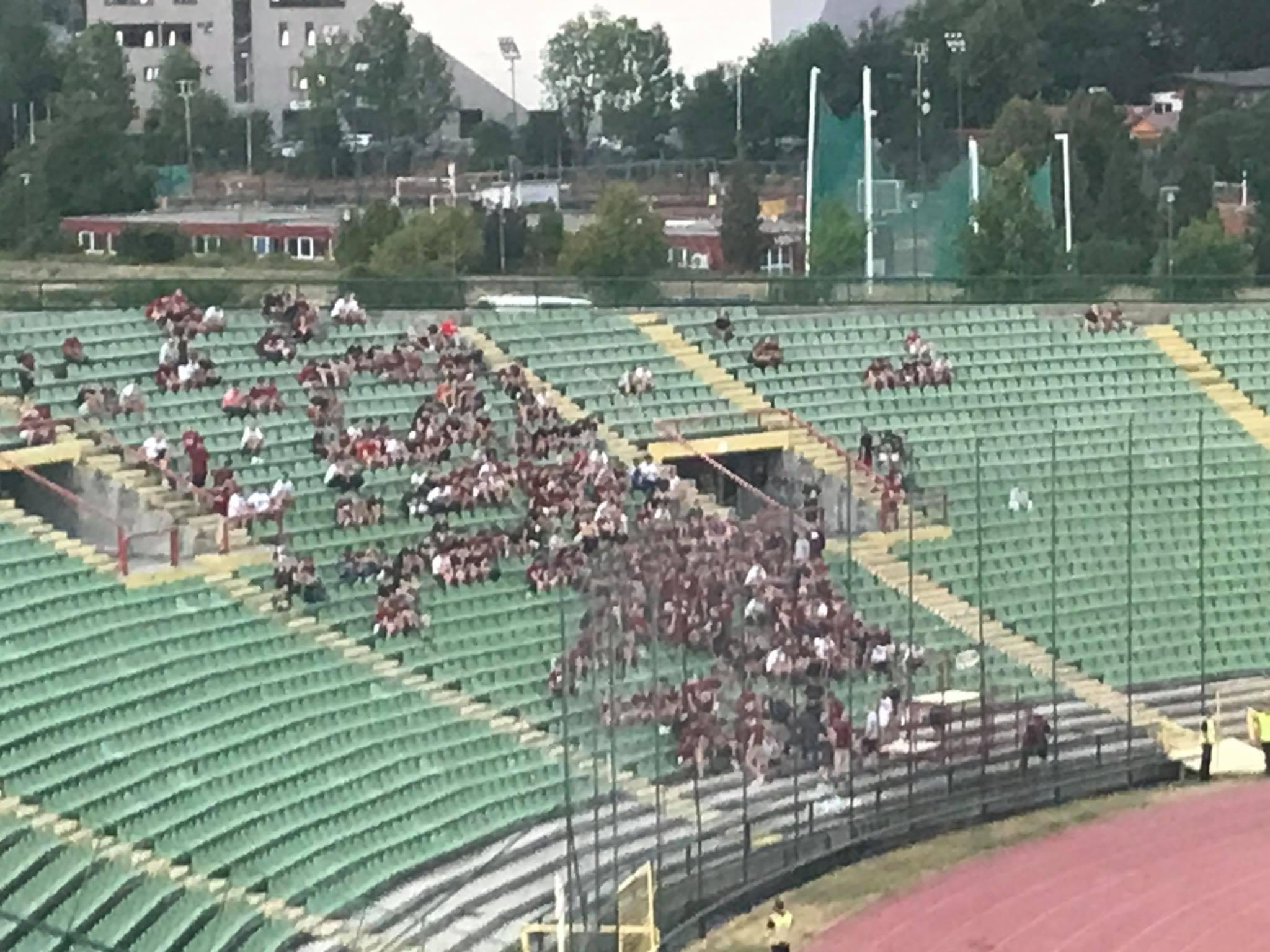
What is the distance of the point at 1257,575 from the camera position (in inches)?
960

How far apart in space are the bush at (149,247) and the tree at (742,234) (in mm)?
10617

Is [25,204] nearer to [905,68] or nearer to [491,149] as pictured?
[491,149]

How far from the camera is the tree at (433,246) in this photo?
120 feet

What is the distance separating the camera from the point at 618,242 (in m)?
40.0

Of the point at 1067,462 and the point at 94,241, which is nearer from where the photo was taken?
the point at 1067,462

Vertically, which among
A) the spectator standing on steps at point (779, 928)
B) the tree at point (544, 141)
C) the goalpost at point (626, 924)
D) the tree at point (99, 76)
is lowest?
the spectator standing on steps at point (779, 928)

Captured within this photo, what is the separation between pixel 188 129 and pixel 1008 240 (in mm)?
30170

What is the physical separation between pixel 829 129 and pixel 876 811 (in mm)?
19263

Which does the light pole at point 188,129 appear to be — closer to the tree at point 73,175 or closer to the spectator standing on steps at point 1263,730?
the tree at point 73,175

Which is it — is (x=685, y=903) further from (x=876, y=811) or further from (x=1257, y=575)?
(x=1257, y=575)

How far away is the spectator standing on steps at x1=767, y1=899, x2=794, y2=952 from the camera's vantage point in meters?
16.9

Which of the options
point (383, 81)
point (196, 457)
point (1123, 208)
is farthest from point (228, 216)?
point (196, 457)

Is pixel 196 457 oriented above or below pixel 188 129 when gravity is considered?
below

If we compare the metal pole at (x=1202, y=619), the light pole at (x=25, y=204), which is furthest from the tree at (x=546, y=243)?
the metal pole at (x=1202, y=619)
